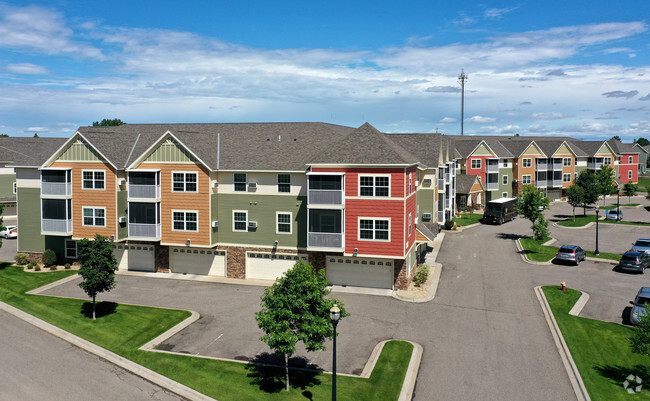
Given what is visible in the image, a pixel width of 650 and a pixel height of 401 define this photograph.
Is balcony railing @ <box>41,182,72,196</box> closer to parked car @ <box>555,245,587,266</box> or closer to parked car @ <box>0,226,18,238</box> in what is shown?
parked car @ <box>0,226,18,238</box>

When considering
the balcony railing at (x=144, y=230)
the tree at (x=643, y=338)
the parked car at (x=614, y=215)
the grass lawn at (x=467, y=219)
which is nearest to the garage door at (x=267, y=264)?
the balcony railing at (x=144, y=230)

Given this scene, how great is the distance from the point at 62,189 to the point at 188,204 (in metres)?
10.1

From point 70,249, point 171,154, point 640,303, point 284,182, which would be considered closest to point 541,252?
point 640,303

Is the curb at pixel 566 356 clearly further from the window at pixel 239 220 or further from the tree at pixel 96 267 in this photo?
the tree at pixel 96 267

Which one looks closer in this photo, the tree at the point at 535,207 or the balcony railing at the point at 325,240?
the balcony railing at the point at 325,240

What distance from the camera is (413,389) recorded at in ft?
65.9

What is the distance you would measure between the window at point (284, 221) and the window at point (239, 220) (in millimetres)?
2484

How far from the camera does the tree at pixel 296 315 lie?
1902 centimetres

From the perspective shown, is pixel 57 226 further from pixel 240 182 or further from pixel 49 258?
pixel 240 182

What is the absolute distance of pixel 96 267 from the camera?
1083 inches

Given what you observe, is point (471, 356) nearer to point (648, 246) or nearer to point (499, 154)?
point (648, 246)

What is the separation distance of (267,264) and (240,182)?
6.44 m

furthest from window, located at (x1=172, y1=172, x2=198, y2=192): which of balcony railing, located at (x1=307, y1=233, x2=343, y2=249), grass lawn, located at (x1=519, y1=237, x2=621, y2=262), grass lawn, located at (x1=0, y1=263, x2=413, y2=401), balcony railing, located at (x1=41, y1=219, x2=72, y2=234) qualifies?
grass lawn, located at (x1=519, y1=237, x2=621, y2=262)

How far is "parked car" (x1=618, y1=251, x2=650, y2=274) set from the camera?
122 ft
